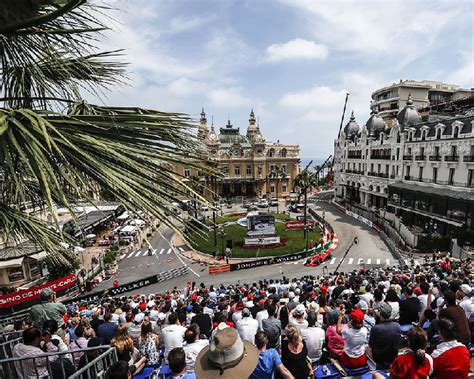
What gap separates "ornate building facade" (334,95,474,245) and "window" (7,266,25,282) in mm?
40961

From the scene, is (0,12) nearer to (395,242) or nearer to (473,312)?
(473,312)

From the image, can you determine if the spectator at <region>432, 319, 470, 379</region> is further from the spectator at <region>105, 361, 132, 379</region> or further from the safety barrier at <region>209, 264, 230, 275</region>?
the safety barrier at <region>209, 264, 230, 275</region>

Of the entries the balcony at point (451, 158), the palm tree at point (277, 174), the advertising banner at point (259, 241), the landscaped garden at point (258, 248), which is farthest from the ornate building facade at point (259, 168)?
the balcony at point (451, 158)

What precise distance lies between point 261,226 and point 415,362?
100 feet

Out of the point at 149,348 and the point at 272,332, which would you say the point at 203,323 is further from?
the point at 272,332

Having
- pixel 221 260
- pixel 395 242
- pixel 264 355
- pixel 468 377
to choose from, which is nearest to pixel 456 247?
pixel 395 242

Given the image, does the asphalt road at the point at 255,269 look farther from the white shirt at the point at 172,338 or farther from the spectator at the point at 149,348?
the white shirt at the point at 172,338

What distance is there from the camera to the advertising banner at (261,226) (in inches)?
1357

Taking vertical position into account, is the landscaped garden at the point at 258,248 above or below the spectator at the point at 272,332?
below

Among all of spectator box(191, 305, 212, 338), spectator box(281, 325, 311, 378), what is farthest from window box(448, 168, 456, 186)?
spectator box(281, 325, 311, 378)

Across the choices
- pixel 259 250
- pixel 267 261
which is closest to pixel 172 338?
pixel 267 261

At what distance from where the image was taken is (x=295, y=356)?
505cm

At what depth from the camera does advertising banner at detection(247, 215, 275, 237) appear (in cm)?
3447

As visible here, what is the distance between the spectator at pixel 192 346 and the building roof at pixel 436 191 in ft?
108
